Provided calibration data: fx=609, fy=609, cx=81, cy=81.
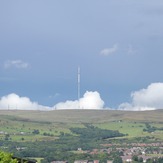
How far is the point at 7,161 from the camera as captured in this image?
45125mm

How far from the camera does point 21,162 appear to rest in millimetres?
51250

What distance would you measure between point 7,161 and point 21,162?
20.4ft

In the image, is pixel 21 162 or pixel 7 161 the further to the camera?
pixel 21 162
